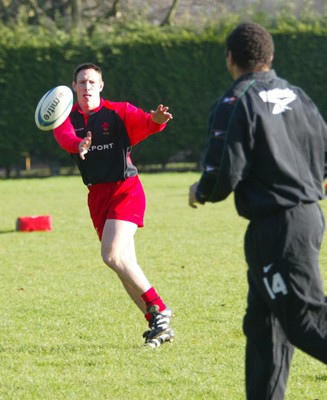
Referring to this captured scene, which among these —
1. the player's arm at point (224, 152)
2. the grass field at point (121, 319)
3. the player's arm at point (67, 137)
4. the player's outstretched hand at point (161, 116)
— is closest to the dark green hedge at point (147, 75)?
the grass field at point (121, 319)

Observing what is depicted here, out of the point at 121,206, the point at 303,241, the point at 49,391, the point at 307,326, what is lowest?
the point at 49,391

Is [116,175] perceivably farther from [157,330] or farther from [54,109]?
[157,330]

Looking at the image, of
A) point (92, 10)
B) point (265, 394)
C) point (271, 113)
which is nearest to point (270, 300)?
point (265, 394)

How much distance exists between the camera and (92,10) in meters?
35.0

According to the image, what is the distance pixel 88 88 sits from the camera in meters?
7.18

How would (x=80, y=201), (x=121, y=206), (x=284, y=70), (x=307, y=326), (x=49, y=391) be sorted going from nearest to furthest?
(x=307, y=326)
(x=49, y=391)
(x=121, y=206)
(x=80, y=201)
(x=284, y=70)

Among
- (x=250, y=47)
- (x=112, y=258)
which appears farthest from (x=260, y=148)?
(x=112, y=258)

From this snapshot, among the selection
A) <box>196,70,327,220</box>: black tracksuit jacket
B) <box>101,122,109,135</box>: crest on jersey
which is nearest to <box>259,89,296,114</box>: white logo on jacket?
<box>196,70,327,220</box>: black tracksuit jacket

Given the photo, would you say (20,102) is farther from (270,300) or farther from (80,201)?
(270,300)

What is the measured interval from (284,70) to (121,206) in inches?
789

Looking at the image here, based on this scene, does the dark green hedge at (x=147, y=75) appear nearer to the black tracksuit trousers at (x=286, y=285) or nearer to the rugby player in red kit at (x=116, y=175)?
the rugby player in red kit at (x=116, y=175)

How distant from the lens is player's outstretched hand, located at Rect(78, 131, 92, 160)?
21.9 feet

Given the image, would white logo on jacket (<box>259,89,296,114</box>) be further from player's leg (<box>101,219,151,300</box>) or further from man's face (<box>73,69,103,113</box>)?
man's face (<box>73,69,103,113</box>)

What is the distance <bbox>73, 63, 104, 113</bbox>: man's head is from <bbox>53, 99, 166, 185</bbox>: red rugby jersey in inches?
3.0
